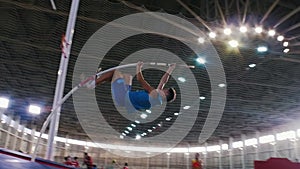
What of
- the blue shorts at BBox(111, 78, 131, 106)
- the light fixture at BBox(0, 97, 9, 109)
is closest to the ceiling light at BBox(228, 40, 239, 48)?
the blue shorts at BBox(111, 78, 131, 106)

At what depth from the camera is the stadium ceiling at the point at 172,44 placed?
9.35m

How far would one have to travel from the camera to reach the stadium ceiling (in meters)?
9.35

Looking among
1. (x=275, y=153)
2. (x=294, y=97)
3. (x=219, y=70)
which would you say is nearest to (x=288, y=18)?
(x=219, y=70)

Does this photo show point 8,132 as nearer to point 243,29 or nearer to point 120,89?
point 243,29

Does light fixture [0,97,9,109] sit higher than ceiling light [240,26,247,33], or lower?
lower

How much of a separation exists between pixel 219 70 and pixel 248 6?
3.01 meters

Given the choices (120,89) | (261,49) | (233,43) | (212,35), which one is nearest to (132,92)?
(120,89)

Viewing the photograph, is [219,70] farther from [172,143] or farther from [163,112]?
[172,143]

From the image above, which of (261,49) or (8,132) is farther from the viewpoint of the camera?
(8,132)

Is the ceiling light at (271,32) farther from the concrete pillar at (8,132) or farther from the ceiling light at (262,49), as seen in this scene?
the concrete pillar at (8,132)

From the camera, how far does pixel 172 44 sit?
35.1ft

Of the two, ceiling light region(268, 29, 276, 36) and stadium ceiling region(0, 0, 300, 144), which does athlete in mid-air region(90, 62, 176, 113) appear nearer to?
stadium ceiling region(0, 0, 300, 144)

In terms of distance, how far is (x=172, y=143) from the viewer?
93.9ft

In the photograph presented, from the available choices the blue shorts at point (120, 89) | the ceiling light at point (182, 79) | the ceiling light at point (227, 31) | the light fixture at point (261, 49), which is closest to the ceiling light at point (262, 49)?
the light fixture at point (261, 49)
